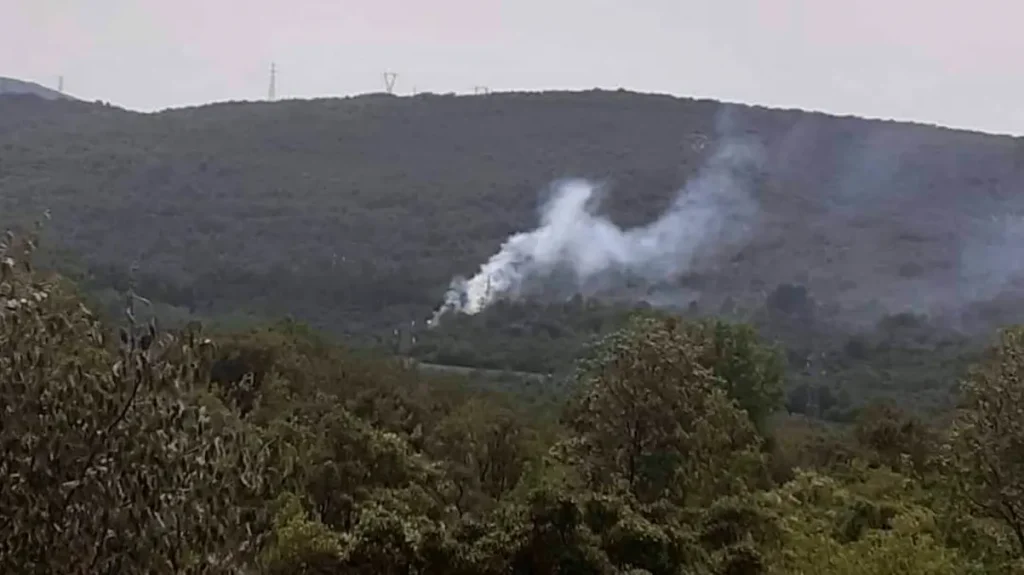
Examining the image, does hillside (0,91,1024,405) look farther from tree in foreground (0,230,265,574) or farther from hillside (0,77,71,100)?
tree in foreground (0,230,265,574)

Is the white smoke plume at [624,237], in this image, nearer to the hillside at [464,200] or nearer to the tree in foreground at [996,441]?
the hillside at [464,200]

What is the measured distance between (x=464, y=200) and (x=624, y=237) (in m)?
12.6

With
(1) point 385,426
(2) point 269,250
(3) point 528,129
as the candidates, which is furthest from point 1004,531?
(3) point 528,129

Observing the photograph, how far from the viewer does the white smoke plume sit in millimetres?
89438

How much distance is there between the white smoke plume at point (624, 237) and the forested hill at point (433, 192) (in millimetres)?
1338

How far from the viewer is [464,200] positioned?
94.3 metres

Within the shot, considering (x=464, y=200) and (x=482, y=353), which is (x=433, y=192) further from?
(x=482, y=353)

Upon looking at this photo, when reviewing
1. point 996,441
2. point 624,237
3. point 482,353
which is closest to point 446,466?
point 996,441

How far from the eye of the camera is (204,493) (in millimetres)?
7926

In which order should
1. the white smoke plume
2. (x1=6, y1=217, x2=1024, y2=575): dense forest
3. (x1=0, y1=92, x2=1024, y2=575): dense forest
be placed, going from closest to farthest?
(x1=6, y1=217, x2=1024, y2=575): dense forest, (x1=0, y1=92, x2=1024, y2=575): dense forest, the white smoke plume

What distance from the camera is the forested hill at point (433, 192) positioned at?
254 feet

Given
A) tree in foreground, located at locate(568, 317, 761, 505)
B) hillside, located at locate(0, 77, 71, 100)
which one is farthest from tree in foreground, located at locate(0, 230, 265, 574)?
hillside, located at locate(0, 77, 71, 100)

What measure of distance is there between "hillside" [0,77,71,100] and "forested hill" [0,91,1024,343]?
3308 millimetres

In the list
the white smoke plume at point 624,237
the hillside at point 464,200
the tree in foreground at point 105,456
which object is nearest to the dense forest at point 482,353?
the tree in foreground at point 105,456
